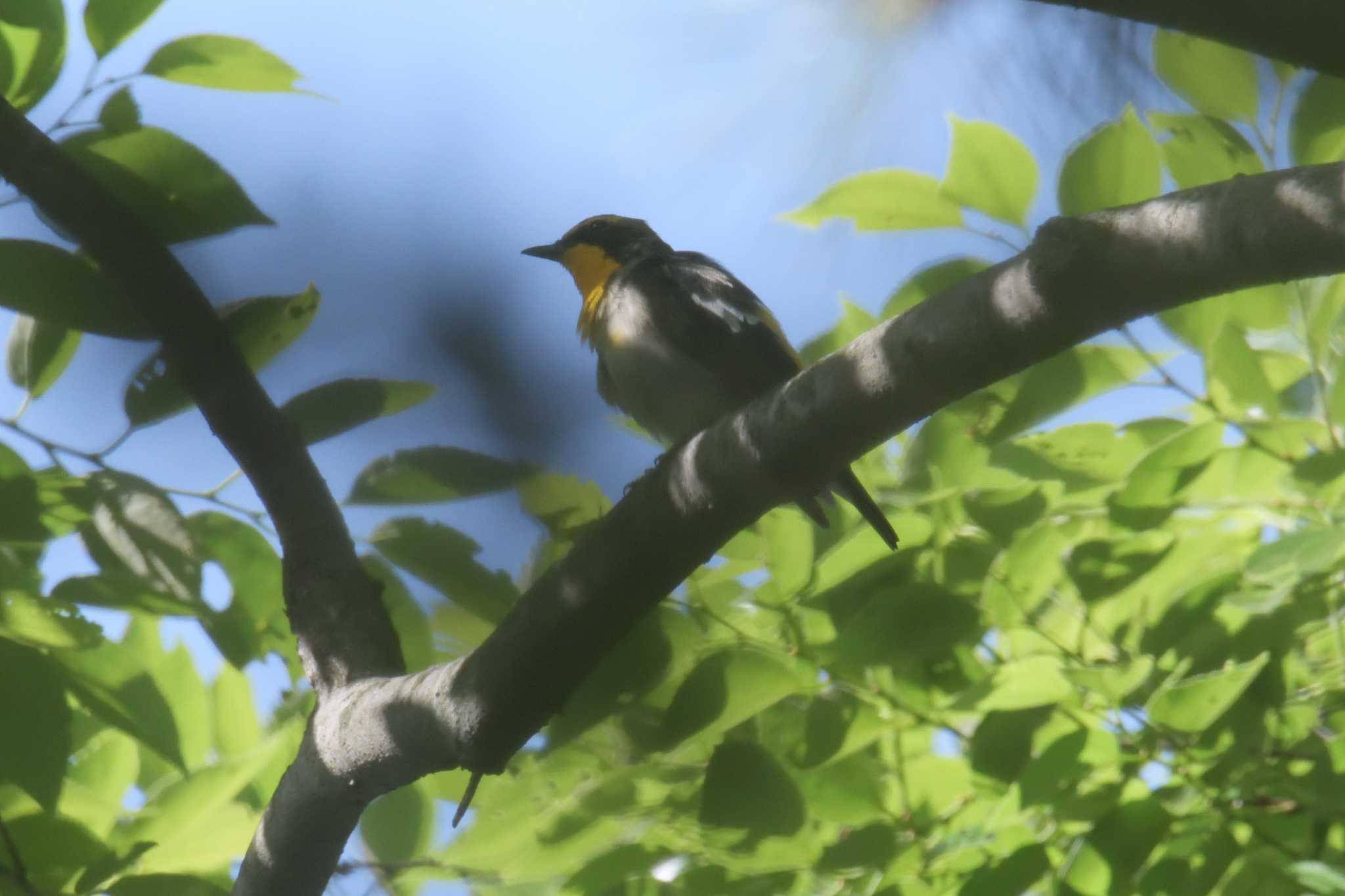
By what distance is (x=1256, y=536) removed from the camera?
206 cm

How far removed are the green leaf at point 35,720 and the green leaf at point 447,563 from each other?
0.47 m

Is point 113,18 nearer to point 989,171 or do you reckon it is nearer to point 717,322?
point 989,171

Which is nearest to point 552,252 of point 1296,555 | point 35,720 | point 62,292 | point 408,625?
point 408,625

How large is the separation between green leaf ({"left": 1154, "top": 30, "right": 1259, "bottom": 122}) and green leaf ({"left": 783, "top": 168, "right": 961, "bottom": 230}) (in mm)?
331

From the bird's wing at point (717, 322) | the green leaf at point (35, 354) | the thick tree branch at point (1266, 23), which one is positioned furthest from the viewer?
the bird's wing at point (717, 322)

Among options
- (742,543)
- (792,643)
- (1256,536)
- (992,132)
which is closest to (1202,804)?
(1256,536)

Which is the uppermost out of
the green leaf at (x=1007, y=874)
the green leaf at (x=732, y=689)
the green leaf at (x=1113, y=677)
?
the green leaf at (x=732, y=689)

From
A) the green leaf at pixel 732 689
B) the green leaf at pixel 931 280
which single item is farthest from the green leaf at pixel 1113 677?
the green leaf at pixel 931 280

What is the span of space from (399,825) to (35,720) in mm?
600

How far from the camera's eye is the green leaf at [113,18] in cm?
179

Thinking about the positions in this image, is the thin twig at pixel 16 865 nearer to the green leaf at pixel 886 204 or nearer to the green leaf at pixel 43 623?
the green leaf at pixel 43 623

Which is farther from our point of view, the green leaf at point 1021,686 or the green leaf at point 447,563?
the green leaf at point 447,563

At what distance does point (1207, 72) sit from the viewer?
165cm

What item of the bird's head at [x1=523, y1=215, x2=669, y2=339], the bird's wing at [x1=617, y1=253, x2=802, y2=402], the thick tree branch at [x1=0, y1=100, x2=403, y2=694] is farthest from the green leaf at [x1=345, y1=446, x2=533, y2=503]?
the bird's head at [x1=523, y1=215, x2=669, y2=339]
